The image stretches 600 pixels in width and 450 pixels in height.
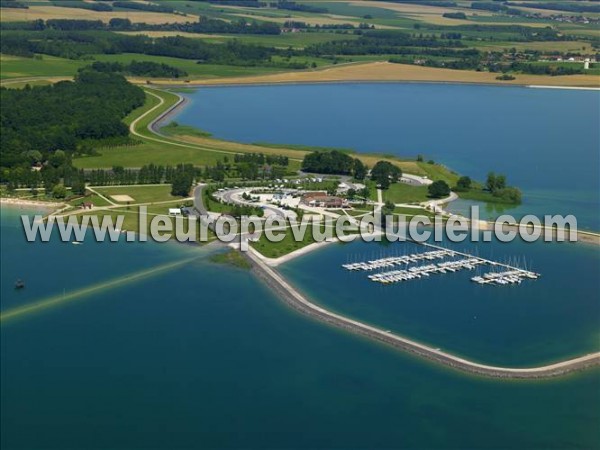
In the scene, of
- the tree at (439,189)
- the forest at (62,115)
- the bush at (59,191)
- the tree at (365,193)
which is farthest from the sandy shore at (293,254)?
the forest at (62,115)

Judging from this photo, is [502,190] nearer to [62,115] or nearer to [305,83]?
[62,115]

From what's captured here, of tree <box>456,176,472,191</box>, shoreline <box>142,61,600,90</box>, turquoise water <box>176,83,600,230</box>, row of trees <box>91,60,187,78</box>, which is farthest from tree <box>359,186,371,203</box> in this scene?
row of trees <box>91,60,187,78</box>

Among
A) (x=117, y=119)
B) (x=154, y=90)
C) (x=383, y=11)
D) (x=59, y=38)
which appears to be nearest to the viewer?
(x=117, y=119)

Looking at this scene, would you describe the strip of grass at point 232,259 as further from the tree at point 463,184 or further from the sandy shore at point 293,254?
the tree at point 463,184

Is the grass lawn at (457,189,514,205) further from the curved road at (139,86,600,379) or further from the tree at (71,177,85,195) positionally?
the tree at (71,177,85,195)

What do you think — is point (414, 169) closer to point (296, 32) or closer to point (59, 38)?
point (59, 38)

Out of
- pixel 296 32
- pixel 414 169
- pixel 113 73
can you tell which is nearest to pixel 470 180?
pixel 414 169
